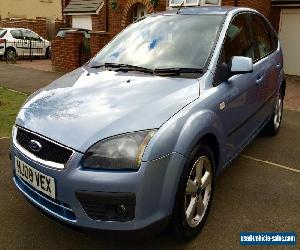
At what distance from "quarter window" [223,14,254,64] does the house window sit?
51.5 ft

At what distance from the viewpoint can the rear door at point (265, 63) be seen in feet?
14.1

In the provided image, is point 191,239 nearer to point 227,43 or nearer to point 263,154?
point 227,43

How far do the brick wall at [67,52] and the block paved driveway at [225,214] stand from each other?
27.1 feet

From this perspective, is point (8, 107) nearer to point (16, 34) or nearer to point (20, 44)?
point (20, 44)

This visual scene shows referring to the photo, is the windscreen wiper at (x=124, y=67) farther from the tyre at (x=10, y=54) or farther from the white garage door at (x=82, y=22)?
the white garage door at (x=82, y=22)

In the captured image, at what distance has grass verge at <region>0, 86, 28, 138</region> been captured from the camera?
5.92 metres

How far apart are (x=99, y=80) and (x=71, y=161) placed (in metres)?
1.08

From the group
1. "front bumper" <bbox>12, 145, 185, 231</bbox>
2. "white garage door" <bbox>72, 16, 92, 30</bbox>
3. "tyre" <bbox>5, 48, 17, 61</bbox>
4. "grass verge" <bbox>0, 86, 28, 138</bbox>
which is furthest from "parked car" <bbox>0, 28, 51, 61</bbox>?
"front bumper" <bbox>12, 145, 185, 231</bbox>

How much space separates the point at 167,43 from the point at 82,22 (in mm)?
17176

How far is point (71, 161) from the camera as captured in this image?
7.79 ft

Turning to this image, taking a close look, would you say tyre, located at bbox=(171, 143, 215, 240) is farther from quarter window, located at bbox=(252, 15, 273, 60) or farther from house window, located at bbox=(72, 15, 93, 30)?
house window, located at bbox=(72, 15, 93, 30)

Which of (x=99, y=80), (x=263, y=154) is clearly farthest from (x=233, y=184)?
(x=99, y=80)

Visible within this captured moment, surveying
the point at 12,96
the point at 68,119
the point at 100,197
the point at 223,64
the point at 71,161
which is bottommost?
the point at 12,96

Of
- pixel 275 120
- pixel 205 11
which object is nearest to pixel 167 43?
pixel 205 11
